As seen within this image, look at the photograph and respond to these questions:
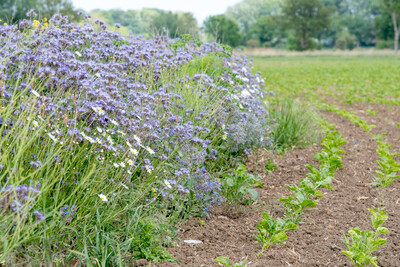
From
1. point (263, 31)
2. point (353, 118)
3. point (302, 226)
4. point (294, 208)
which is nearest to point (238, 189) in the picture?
point (294, 208)

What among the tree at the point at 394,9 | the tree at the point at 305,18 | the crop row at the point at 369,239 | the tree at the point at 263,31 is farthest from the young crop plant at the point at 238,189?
the tree at the point at 263,31

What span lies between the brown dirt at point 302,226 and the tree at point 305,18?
185ft

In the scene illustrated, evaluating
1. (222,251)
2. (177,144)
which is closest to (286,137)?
(177,144)

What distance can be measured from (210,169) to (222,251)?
149cm

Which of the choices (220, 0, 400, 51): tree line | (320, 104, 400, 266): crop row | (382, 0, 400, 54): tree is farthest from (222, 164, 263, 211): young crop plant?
(382, 0, 400, 54): tree

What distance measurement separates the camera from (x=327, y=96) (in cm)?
1241

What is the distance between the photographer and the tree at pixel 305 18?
2298 inches

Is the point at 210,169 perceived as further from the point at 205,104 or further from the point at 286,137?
the point at 286,137

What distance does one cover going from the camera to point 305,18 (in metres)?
Result: 59.0

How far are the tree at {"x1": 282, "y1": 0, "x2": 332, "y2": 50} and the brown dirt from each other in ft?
185

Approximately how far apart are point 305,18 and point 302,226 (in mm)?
59698

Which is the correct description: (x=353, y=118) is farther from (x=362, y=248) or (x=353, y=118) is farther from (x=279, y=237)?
(x=279, y=237)

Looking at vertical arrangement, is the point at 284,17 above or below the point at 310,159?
above

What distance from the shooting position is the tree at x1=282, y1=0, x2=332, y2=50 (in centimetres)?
5838
